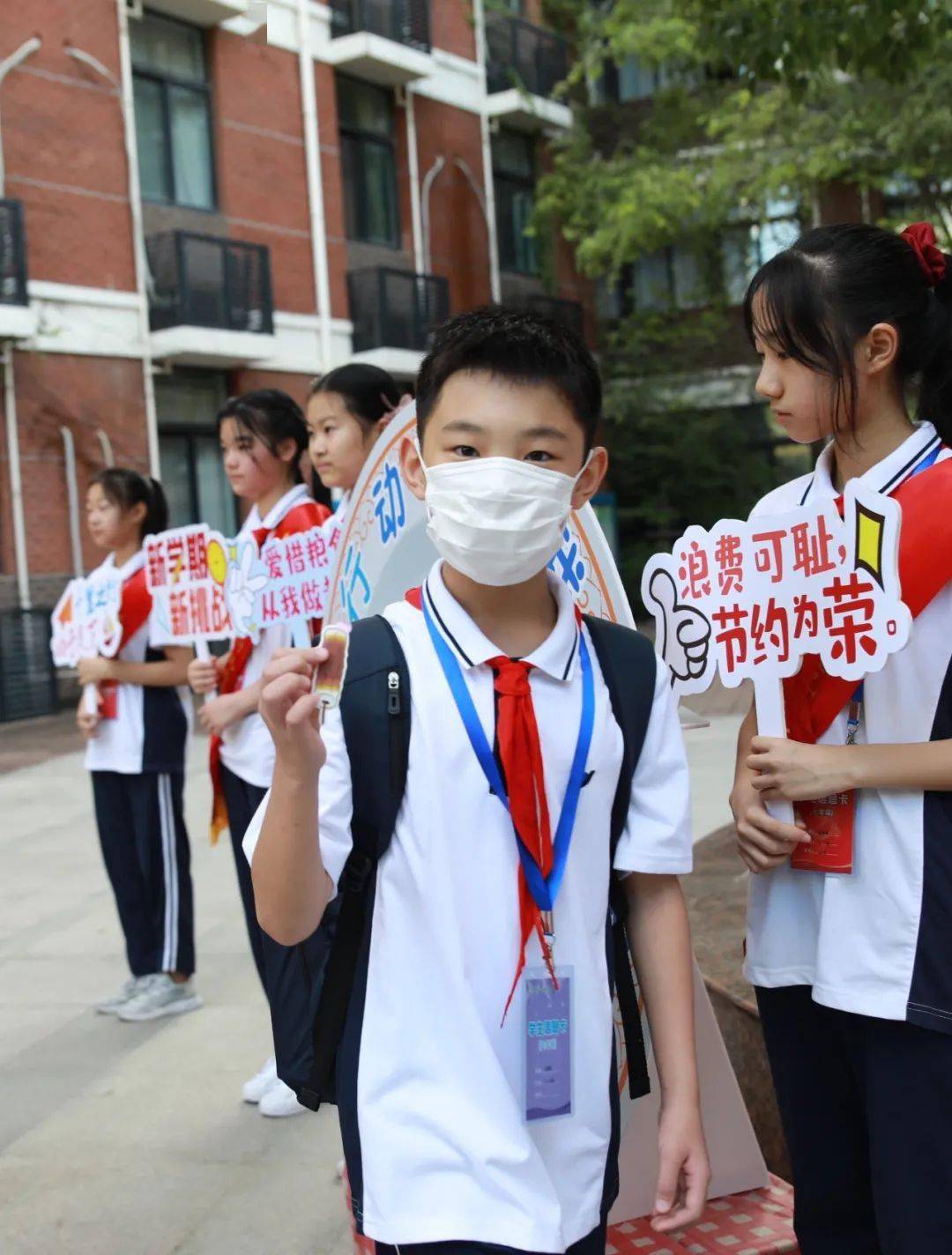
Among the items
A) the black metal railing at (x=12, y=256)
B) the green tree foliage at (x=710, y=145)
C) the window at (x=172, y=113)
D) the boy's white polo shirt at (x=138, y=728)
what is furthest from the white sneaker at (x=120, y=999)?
the window at (x=172, y=113)

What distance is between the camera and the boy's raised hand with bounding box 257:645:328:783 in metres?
1.22

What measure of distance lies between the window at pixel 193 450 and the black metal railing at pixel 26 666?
6.62 ft

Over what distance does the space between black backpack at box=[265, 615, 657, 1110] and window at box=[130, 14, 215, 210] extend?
490 inches

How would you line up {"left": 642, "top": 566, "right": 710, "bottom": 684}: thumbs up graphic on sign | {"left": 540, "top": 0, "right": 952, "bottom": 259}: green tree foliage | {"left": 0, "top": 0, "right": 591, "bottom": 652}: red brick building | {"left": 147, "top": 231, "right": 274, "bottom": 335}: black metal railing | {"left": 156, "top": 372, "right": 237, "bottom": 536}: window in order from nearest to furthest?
1. {"left": 642, "top": 566, "right": 710, "bottom": 684}: thumbs up graphic on sign
2. {"left": 540, "top": 0, "right": 952, "bottom": 259}: green tree foliage
3. {"left": 0, "top": 0, "right": 591, "bottom": 652}: red brick building
4. {"left": 147, "top": 231, "right": 274, "bottom": 335}: black metal railing
5. {"left": 156, "top": 372, "right": 237, "bottom": 536}: window

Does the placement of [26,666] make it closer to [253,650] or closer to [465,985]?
[253,650]

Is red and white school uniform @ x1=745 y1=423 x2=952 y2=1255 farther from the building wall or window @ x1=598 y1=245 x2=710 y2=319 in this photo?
window @ x1=598 y1=245 x2=710 y2=319

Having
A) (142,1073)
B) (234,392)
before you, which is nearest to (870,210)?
(234,392)

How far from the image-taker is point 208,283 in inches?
503

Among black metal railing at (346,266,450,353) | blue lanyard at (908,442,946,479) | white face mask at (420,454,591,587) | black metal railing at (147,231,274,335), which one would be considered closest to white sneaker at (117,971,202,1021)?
white face mask at (420,454,591,587)

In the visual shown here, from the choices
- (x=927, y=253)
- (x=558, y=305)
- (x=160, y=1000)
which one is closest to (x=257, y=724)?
(x=160, y=1000)

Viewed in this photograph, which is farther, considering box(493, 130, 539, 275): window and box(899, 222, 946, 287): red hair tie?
box(493, 130, 539, 275): window

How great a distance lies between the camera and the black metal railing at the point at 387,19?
1443 cm

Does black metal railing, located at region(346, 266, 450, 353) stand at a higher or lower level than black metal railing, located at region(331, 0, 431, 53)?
lower

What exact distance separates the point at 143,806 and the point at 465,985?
8.77 feet
